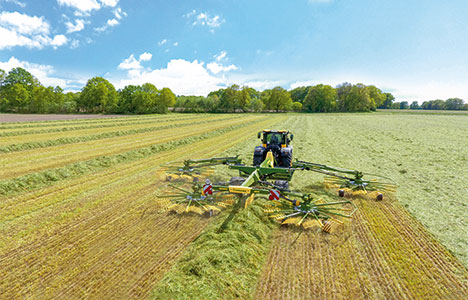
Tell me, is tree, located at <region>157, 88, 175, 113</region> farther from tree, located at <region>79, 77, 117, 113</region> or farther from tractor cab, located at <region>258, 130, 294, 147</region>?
tractor cab, located at <region>258, 130, 294, 147</region>

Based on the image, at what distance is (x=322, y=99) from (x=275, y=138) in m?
88.8

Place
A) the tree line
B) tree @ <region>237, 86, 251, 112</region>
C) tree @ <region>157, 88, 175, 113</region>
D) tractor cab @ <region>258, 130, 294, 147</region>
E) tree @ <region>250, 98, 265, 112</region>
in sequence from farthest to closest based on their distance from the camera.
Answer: tree @ <region>250, 98, 265, 112</region> → tree @ <region>237, 86, 251, 112</region> → tree @ <region>157, 88, 175, 113</region> → the tree line → tractor cab @ <region>258, 130, 294, 147</region>

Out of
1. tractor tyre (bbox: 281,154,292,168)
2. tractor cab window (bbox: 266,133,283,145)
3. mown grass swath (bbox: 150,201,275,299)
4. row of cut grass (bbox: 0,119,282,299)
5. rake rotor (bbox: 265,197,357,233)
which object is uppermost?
tractor cab window (bbox: 266,133,283,145)

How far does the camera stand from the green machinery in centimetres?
551

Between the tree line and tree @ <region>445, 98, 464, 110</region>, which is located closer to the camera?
the tree line

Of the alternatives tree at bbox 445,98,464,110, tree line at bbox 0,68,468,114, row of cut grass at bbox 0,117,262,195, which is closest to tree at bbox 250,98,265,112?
tree line at bbox 0,68,468,114

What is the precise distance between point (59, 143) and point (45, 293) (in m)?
17.3

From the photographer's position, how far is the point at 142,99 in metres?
66.2

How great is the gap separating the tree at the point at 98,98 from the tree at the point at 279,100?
59467mm

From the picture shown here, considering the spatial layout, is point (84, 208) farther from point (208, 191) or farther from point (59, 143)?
point (59, 143)

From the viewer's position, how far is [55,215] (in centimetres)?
618

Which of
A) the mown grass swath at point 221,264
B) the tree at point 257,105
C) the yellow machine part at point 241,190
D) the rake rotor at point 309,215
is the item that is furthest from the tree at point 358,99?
the yellow machine part at point 241,190

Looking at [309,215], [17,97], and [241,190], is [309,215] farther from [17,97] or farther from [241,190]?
[17,97]

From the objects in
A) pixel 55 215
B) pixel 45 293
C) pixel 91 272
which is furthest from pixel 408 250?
pixel 55 215
